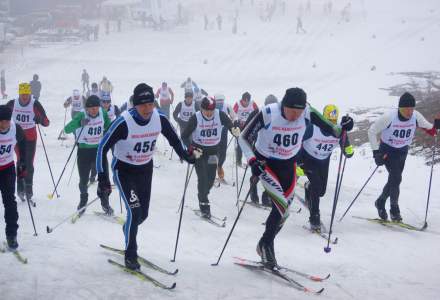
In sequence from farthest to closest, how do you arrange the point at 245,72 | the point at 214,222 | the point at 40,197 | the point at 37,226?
the point at 245,72 < the point at 40,197 < the point at 214,222 < the point at 37,226

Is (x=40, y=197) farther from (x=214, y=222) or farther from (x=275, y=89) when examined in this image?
(x=275, y=89)

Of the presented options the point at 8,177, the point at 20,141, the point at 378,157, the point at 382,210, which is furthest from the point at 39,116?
the point at 382,210

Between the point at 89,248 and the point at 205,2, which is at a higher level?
the point at 205,2

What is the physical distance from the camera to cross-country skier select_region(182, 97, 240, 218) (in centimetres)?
931

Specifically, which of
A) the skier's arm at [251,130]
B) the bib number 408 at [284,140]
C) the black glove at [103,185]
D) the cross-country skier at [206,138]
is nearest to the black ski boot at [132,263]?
the black glove at [103,185]

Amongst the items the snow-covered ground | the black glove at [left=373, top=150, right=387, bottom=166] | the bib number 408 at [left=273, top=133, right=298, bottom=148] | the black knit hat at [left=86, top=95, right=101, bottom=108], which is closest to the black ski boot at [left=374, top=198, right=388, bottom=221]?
the snow-covered ground

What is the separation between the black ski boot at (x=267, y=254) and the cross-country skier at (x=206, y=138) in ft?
10.4

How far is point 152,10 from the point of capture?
195ft

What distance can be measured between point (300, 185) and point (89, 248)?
7313 millimetres

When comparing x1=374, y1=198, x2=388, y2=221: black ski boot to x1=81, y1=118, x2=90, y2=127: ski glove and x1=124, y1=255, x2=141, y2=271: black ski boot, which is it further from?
x1=81, y1=118, x2=90, y2=127: ski glove

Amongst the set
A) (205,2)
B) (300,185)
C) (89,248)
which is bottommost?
(300,185)

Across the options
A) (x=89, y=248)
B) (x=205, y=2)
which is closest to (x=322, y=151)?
(x=89, y=248)

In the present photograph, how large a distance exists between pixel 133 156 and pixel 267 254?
204cm

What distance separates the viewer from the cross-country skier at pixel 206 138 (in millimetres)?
9312
